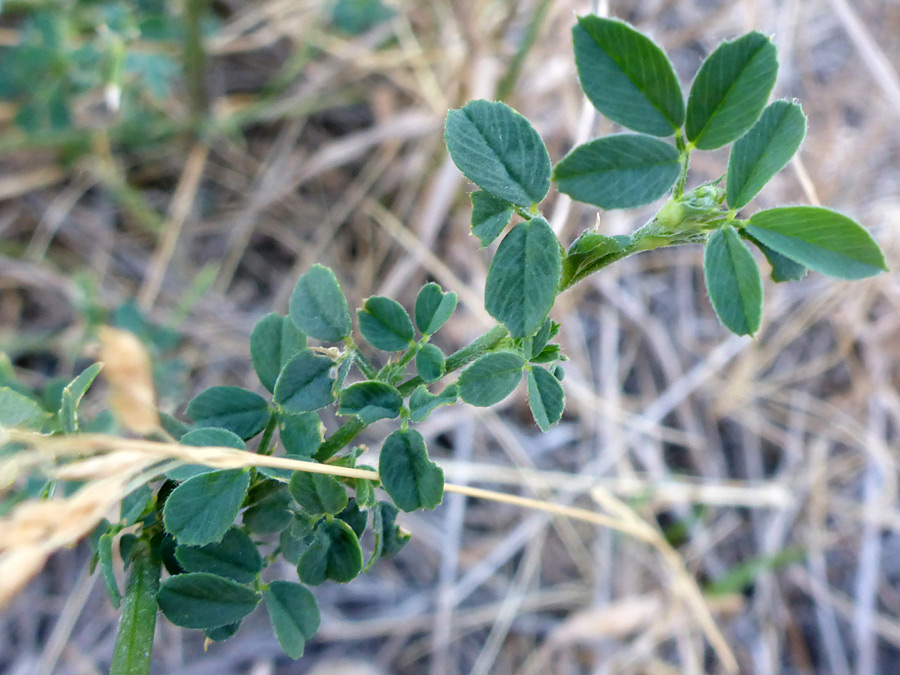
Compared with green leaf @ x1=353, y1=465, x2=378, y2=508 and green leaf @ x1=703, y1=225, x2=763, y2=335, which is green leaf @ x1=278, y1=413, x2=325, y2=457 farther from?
green leaf @ x1=703, y1=225, x2=763, y2=335

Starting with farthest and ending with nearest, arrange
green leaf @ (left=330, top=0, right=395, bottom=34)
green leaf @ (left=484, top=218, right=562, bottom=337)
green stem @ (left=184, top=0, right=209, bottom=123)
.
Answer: green leaf @ (left=330, top=0, right=395, bottom=34) → green stem @ (left=184, top=0, right=209, bottom=123) → green leaf @ (left=484, top=218, right=562, bottom=337)

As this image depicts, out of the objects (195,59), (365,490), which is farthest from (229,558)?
(195,59)

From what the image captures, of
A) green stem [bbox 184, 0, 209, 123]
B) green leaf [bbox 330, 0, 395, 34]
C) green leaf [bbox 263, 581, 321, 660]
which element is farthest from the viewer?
green leaf [bbox 330, 0, 395, 34]

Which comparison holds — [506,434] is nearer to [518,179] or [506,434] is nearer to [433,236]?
[433,236]

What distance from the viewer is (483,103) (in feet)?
1.91

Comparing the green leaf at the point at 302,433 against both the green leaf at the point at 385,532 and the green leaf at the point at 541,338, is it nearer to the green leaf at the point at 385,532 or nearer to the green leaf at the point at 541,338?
the green leaf at the point at 385,532

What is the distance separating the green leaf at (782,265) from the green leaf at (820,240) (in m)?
0.02

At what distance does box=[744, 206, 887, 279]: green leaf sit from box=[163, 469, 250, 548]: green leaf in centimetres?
47

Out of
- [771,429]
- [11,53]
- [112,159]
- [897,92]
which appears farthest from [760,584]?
[11,53]

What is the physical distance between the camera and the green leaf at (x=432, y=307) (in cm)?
63

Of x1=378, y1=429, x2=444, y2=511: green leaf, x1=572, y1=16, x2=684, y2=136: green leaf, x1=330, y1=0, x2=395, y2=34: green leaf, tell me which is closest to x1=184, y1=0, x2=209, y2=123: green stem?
x1=330, y1=0, x2=395, y2=34: green leaf

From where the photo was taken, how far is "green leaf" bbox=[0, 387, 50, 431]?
619mm

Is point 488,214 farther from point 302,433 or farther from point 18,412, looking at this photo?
point 18,412

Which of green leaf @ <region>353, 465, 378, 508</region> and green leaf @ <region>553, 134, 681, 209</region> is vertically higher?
green leaf @ <region>553, 134, 681, 209</region>
